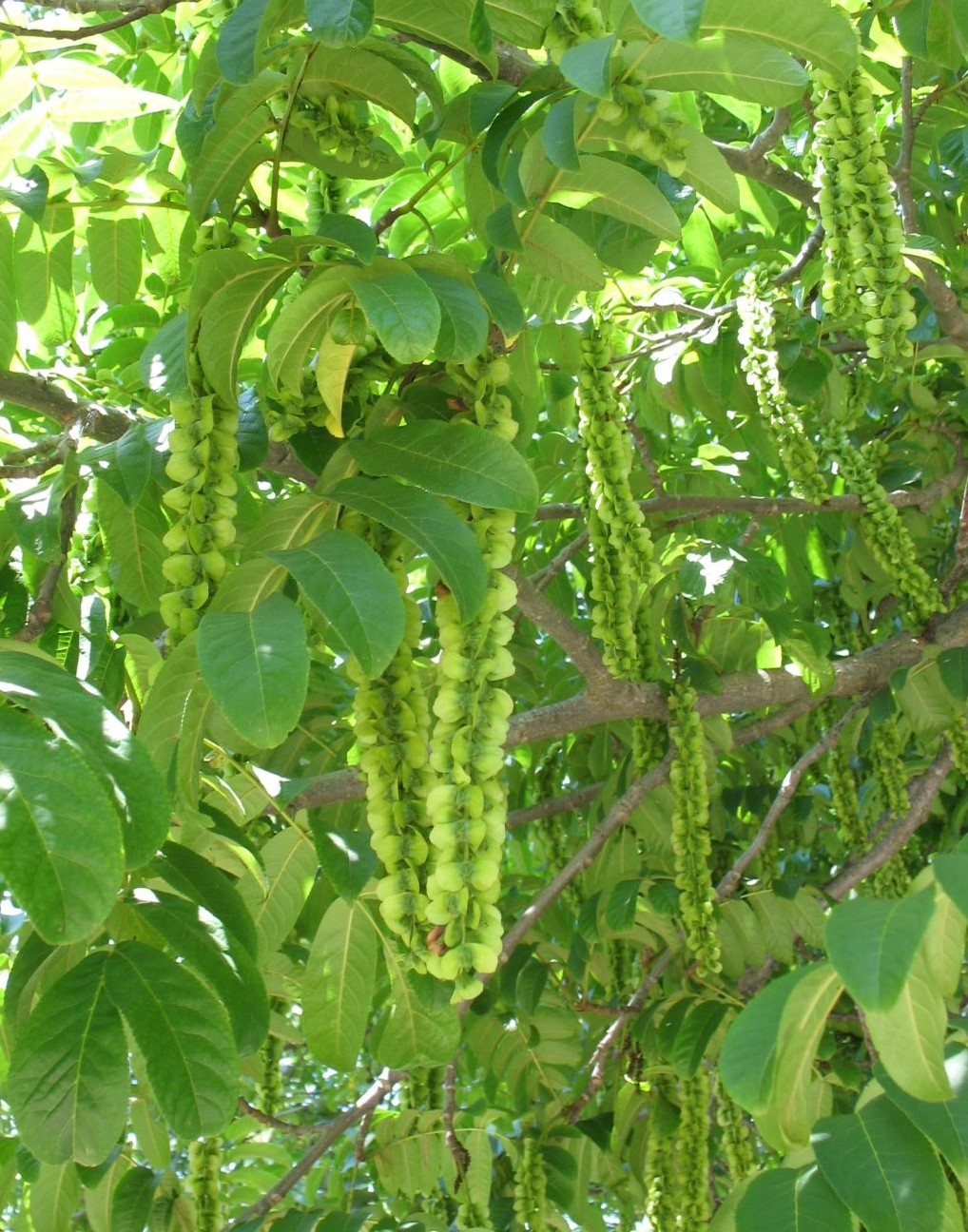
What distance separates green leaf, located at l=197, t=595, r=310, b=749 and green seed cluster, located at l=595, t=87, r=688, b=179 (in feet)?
2.02

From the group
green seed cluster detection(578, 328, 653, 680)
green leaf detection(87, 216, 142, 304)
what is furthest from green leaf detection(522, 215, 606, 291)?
green leaf detection(87, 216, 142, 304)

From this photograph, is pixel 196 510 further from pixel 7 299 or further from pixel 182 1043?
pixel 7 299

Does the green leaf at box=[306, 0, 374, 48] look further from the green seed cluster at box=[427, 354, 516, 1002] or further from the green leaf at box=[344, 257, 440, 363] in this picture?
the green seed cluster at box=[427, 354, 516, 1002]

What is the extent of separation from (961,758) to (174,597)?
2076mm

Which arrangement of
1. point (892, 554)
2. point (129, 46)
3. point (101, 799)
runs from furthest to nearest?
1. point (892, 554)
2. point (129, 46)
3. point (101, 799)

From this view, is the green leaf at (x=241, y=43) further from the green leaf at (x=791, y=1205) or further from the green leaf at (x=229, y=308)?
the green leaf at (x=791, y=1205)

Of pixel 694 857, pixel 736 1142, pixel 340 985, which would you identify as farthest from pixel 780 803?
pixel 340 985

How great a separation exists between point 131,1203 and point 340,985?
90cm

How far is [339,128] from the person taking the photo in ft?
5.08

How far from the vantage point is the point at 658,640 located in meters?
2.74

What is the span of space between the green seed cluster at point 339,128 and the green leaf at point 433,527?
53cm

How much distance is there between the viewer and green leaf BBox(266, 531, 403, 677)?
41.9 inches

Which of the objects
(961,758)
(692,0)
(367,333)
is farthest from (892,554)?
(692,0)

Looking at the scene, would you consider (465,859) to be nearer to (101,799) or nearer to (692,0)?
(101,799)
